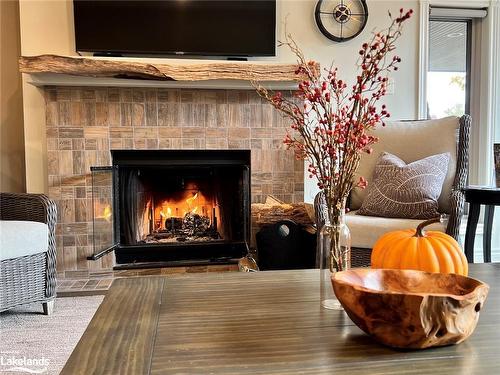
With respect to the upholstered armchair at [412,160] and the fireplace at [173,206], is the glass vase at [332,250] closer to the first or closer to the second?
the upholstered armchair at [412,160]

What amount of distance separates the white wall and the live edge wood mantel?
25 centimetres

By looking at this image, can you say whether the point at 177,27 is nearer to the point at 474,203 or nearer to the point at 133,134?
the point at 133,134

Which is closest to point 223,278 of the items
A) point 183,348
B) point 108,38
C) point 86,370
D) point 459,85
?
point 183,348

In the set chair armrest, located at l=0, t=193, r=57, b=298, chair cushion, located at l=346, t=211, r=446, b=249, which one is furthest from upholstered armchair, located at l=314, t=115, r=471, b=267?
chair armrest, located at l=0, t=193, r=57, b=298

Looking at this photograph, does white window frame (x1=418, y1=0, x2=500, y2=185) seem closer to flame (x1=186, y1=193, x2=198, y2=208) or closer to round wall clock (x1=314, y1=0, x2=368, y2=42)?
round wall clock (x1=314, y1=0, x2=368, y2=42)

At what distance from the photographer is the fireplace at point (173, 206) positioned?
9.70 feet

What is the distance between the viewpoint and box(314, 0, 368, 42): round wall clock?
124 inches

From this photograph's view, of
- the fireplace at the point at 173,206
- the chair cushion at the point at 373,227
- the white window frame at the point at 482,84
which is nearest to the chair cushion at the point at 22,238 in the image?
the fireplace at the point at 173,206

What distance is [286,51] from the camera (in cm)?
314

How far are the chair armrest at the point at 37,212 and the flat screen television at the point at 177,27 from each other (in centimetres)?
116

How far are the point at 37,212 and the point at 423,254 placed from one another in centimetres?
193

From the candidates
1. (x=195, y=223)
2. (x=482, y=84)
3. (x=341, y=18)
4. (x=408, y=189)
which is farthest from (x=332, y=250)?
(x=482, y=84)

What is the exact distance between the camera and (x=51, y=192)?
284 cm

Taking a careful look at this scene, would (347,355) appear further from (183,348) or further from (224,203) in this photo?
(224,203)
